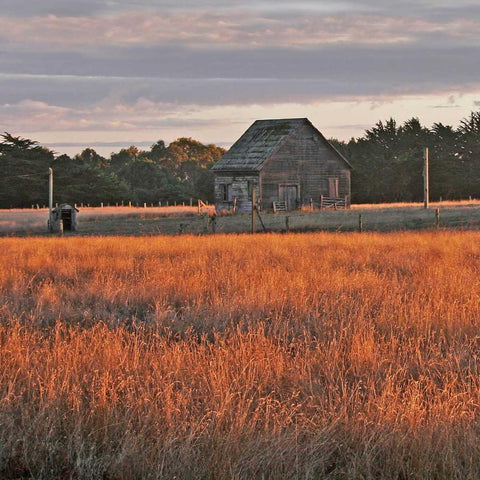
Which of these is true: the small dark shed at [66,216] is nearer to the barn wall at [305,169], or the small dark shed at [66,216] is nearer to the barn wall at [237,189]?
the barn wall at [237,189]

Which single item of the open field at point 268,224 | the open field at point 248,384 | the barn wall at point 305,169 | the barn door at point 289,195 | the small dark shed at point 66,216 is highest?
the barn wall at point 305,169

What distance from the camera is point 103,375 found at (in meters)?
5.92

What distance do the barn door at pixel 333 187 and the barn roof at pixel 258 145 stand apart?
2.98 m

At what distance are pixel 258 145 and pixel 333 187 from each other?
5894 mm

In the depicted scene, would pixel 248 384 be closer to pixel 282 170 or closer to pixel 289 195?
pixel 282 170

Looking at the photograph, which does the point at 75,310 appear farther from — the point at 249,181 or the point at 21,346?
the point at 249,181

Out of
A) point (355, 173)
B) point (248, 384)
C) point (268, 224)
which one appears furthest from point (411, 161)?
point (248, 384)

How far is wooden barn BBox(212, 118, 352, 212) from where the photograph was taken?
4706 cm

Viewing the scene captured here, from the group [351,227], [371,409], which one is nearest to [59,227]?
[351,227]

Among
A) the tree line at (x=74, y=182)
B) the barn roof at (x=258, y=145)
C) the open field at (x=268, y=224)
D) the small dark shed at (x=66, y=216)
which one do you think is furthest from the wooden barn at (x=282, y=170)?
the tree line at (x=74, y=182)

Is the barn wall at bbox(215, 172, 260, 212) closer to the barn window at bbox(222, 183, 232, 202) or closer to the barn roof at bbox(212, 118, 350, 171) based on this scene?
the barn window at bbox(222, 183, 232, 202)

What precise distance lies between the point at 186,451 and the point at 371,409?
150 centimetres

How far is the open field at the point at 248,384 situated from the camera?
4668 mm

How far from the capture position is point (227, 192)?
48.6 m
